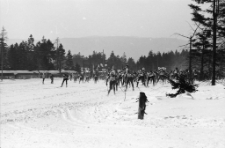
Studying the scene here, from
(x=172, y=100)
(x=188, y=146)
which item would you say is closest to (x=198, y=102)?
(x=172, y=100)

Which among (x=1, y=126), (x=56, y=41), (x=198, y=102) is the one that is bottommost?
(x=1, y=126)

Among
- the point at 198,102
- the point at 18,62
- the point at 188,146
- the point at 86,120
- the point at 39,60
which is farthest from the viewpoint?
the point at 39,60

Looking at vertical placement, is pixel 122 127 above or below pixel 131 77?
below

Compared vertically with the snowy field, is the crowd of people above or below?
above

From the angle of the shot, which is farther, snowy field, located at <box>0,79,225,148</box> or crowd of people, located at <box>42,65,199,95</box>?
crowd of people, located at <box>42,65,199,95</box>

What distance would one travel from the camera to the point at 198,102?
11797 millimetres

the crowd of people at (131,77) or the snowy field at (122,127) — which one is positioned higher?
the crowd of people at (131,77)

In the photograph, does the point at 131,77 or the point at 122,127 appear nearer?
the point at 122,127

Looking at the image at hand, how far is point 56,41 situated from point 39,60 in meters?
8.87

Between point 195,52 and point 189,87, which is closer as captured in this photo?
point 189,87

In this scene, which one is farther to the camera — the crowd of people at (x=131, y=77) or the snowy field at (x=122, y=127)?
the crowd of people at (x=131, y=77)

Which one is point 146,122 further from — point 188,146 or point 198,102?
point 198,102

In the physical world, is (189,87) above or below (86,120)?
above

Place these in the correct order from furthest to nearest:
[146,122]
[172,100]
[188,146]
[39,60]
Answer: [39,60], [172,100], [146,122], [188,146]
